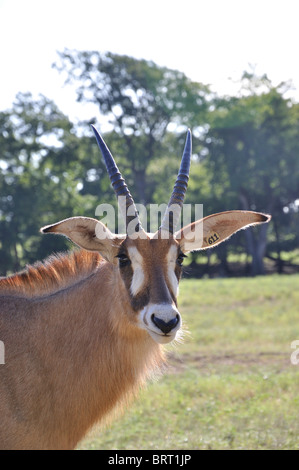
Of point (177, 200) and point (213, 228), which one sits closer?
point (177, 200)

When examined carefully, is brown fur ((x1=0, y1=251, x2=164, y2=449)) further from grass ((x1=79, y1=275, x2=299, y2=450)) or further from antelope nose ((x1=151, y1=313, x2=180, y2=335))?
antelope nose ((x1=151, y1=313, x2=180, y2=335))

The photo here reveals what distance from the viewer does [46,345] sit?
5.03 m

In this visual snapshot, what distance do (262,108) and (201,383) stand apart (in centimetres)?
3384

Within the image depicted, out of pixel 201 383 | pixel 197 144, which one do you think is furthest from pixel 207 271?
pixel 201 383

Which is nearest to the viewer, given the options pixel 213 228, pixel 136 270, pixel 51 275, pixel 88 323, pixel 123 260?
pixel 136 270

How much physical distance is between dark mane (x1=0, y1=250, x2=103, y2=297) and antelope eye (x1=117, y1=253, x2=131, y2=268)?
555 millimetres

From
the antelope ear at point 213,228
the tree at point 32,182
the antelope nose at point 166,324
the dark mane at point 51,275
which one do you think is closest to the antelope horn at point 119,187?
the antelope ear at point 213,228

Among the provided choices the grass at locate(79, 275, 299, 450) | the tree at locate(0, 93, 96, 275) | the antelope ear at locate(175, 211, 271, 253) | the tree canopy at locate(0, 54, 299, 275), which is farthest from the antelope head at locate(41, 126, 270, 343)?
the tree canopy at locate(0, 54, 299, 275)

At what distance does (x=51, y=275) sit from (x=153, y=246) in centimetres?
113

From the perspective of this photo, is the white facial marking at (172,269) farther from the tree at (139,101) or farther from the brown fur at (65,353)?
the tree at (139,101)

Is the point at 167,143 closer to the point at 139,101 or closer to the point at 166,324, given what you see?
the point at 139,101

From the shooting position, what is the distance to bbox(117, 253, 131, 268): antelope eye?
5060 millimetres

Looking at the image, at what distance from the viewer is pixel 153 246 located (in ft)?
16.4

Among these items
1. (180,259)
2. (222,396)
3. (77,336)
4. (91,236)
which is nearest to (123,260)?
(91,236)
